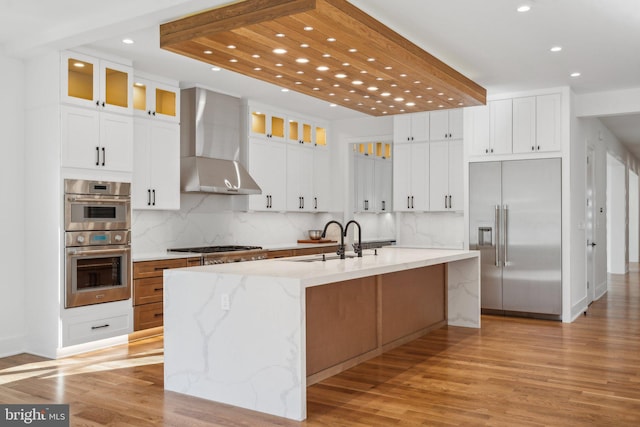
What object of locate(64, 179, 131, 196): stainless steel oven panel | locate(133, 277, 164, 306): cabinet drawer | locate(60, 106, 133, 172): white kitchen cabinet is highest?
locate(60, 106, 133, 172): white kitchen cabinet

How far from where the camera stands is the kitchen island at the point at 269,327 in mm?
3408

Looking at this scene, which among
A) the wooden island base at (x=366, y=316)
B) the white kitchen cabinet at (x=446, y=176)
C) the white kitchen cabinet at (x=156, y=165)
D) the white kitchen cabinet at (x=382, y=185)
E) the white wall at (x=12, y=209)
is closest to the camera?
the wooden island base at (x=366, y=316)

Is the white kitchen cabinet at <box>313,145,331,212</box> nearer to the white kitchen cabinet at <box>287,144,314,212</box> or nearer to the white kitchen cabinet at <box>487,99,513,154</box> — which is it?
the white kitchen cabinet at <box>287,144,314,212</box>

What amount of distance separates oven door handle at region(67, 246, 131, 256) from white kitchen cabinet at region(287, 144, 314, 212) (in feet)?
10.0

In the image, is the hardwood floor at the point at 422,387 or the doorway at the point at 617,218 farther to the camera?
the doorway at the point at 617,218

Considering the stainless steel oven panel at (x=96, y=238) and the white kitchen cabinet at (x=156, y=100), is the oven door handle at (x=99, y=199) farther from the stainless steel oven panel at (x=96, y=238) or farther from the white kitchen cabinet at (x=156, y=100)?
the white kitchen cabinet at (x=156, y=100)

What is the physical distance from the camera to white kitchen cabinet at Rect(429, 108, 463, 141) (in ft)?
24.4

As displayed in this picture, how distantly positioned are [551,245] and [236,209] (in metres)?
3.94

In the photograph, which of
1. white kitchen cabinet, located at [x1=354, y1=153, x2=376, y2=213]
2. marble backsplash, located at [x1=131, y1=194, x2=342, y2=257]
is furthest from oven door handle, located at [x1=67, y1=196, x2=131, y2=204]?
white kitchen cabinet, located at [x1=354, y1=153, x2=376, y2=213]

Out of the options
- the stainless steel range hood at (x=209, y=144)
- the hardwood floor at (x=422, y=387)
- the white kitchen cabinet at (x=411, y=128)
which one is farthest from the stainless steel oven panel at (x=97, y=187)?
the white kitchen cabinet at (x=411, y=128)

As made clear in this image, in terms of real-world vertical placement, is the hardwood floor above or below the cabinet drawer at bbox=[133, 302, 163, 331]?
below

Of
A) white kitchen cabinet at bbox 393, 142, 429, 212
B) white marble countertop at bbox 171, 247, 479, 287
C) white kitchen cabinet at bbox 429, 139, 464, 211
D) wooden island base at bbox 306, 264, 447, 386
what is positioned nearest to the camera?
white marble countertop at bbox 171, 247, 479, 287

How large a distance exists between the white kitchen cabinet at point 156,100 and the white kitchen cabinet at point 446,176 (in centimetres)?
338

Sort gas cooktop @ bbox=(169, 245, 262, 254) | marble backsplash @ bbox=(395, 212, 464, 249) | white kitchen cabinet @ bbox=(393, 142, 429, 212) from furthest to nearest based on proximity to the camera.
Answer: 1. marble backsplash @ bbox=(395, 212, 464, 249)
2. white kitchen cabinet @ bbox=(393, 142, 429, 212)
3. gas cooktop @ bbox=(169, 245, 262, 254)
